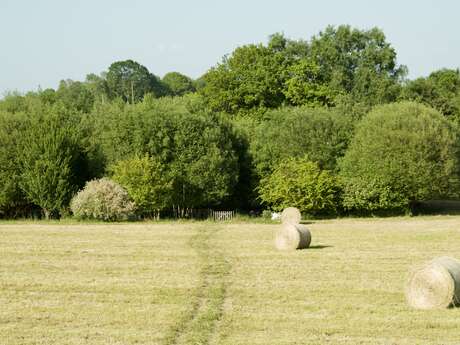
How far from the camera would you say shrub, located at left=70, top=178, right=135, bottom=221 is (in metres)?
50.2

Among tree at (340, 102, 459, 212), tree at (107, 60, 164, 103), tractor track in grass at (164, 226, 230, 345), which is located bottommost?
tractor track in grass at (164, 226, 230, 345)

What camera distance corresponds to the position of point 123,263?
27203 mm

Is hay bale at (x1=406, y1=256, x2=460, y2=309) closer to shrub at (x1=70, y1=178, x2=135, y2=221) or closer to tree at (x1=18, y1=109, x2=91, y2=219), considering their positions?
shrub at (x1=70, y1=178, x2=135, y2=221)

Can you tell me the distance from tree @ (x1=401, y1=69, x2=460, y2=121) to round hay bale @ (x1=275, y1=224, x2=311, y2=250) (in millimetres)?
54133

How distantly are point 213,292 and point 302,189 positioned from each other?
116 ft

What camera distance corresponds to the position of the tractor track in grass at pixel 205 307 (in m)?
15.6

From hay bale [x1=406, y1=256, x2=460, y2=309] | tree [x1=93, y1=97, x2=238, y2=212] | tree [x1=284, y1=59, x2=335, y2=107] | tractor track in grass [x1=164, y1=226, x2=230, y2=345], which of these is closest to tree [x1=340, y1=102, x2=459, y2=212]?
tree [x1=93, y1=97, x2=238, y2=212]

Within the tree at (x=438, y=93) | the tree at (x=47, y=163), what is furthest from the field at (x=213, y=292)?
the tree at (x=438, y=93)

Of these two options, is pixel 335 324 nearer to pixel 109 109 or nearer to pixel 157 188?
pixel 157 188

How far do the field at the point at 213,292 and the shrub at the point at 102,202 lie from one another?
42.6 feet

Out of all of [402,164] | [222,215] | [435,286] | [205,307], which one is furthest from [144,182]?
[435,286]

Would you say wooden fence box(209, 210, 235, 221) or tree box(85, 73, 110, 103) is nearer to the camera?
wooden fence box(209, 210, 235, 221)

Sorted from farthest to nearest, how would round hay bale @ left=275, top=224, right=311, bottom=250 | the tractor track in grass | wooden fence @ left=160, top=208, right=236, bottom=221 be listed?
wooden fence @ left=160, top=208, right=236, bottom=221 < round hay bale @ left=275, top=224, right=311, bottom=250 < the tractor track in grass

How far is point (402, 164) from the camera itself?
5691 centimetres
